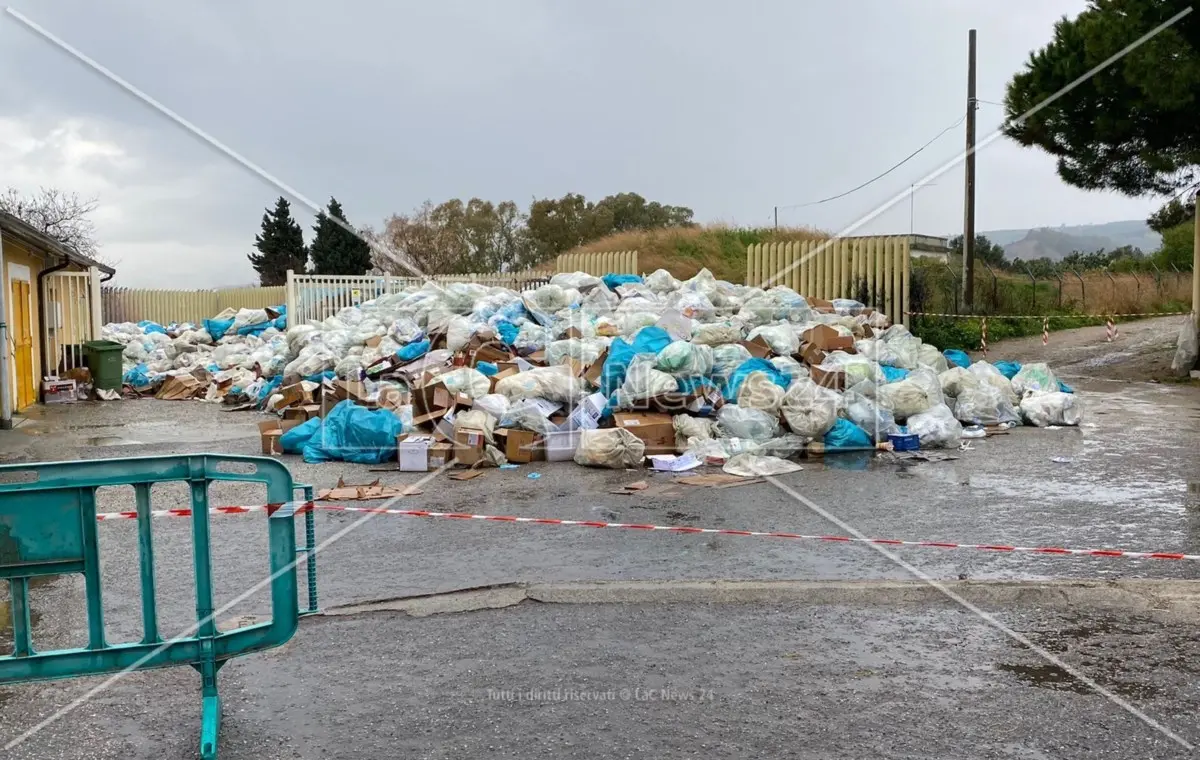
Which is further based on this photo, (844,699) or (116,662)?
(844,699)

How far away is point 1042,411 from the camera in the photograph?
12.1 m

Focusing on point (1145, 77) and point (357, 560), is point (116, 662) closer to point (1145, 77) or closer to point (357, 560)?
point (357, 560)

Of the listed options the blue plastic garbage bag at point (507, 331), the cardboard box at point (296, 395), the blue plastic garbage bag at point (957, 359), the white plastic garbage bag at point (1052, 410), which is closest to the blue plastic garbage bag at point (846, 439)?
the white plastic garbage bag at point (1052, 410)

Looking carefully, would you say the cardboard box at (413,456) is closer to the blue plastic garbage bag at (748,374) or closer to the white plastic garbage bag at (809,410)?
the blue plastic garbage bag at (748,374)

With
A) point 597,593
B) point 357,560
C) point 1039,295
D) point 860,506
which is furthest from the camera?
point 1039,295

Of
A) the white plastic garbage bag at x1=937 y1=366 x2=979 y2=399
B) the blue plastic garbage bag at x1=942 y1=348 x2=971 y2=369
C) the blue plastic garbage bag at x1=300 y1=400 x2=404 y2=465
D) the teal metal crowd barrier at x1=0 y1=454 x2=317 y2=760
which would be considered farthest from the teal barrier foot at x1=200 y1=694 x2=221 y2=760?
the blue plastic garbage bag at x1=942 y1=348 x2=971 y2=369

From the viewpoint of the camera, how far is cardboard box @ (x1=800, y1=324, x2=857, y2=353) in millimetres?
11836

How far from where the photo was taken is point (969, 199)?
24156 mm

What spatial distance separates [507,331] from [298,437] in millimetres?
3595

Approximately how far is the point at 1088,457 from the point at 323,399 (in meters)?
8.62

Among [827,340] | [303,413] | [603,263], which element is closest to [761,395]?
[827,340]

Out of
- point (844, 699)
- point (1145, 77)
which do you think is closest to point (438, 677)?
point (844, 699)

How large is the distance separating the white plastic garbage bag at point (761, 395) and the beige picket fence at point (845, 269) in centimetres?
723

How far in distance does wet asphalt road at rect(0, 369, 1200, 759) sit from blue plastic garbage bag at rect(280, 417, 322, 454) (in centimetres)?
34
